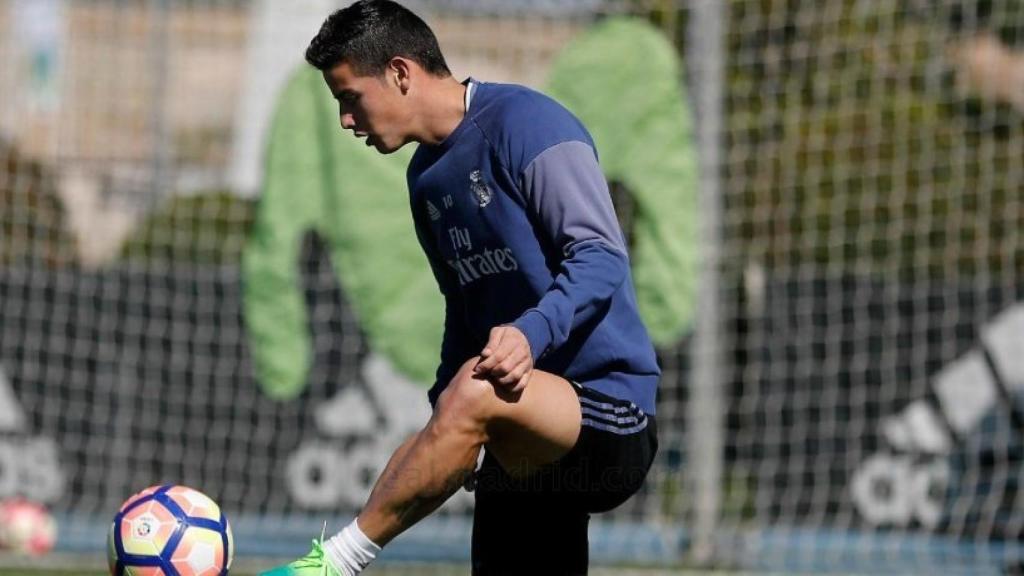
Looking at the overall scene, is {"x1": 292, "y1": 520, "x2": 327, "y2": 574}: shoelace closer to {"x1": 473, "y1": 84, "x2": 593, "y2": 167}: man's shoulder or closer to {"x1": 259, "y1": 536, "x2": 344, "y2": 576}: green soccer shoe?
{"x1": 259, "y1": 536, "x2": 344, "y2": 576}: green soccer shoe

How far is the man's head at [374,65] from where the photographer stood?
3.96 meters

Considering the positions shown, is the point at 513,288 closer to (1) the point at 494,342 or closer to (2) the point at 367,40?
(1) the point at 494,342

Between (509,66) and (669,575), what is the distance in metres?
3.39

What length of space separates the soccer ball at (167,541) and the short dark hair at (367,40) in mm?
1223

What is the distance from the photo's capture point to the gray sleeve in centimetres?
382

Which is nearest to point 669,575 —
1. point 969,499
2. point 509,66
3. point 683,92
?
point 969,499

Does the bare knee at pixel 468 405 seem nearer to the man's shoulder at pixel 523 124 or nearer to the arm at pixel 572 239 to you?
the arm at pixel 572 239

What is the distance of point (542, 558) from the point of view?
4.13m

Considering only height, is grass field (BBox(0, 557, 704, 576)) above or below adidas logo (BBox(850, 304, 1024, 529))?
below

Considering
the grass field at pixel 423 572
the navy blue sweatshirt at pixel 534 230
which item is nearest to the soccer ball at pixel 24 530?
the grass field at pixel 423 572

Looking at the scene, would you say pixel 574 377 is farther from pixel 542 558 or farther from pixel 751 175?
pixel 751 175

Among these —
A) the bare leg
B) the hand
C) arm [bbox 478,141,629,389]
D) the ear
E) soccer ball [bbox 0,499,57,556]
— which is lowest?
soccer ball [bbox 0,499,57,556]

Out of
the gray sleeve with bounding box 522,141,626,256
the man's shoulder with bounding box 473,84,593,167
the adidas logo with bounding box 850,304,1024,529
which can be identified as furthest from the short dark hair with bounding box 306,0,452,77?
the adidas logo with bounding box 850,304,1024,529

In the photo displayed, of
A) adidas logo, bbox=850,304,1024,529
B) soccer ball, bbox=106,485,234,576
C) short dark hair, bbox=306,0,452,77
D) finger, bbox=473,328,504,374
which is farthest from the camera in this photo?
adidas logo, bbox=850,304,1024,529
